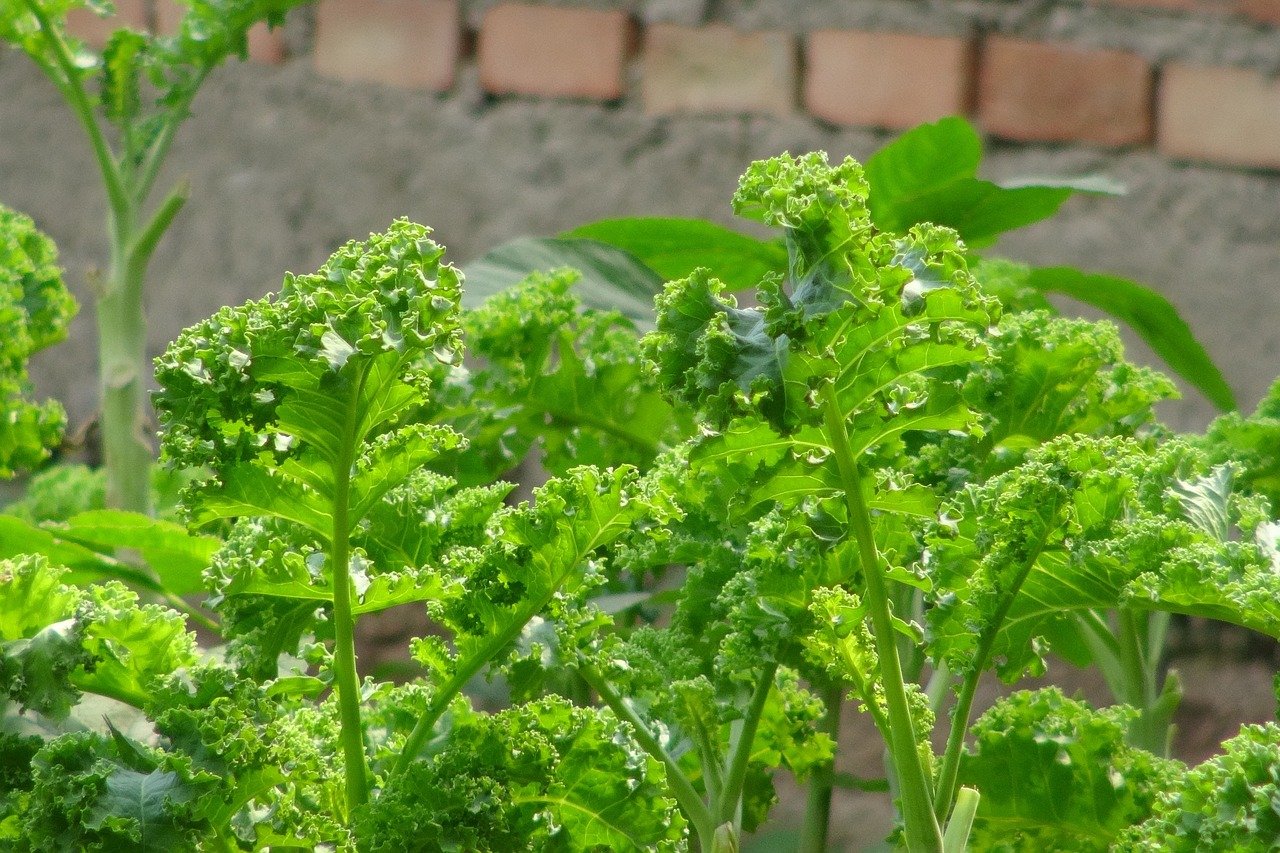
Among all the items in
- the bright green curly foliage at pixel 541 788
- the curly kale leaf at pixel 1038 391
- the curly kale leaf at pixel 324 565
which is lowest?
the bright green curly foliage at pixel 541 788

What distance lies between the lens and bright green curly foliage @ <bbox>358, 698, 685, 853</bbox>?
1.05 ft

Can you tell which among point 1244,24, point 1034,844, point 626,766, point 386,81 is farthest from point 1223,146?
point 626,766

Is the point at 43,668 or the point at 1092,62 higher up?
the point at 1092,62

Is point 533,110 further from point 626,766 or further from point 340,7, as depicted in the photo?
point 626,766

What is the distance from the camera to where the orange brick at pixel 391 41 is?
1185 millimetres

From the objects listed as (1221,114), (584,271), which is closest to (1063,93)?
(1221,114)

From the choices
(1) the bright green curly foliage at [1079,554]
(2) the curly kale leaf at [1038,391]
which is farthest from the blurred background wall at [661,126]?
(1) the bright green curly foliage at [1079,554]

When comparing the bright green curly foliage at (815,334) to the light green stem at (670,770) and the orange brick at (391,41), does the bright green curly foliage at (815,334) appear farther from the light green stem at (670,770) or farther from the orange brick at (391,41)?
the orange brick at (391,41)

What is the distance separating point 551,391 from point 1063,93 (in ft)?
2.78

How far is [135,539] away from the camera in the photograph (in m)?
0.49

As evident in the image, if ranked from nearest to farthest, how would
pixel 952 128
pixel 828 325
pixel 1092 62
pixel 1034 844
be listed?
pixel 828 325 → pixel 1034 844 → pixel 952 128 → pixel 1092 62

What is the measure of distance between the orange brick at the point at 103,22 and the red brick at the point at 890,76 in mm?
647

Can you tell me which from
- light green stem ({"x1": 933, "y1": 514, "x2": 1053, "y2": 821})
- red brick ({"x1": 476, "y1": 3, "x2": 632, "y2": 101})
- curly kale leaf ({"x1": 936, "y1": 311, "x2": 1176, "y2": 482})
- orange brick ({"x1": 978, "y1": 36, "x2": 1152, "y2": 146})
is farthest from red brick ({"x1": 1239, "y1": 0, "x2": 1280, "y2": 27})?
light green stem ({"x1": 933, "y1": 514, "x2": 1053, "y2": 821})

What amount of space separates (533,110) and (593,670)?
91cm
